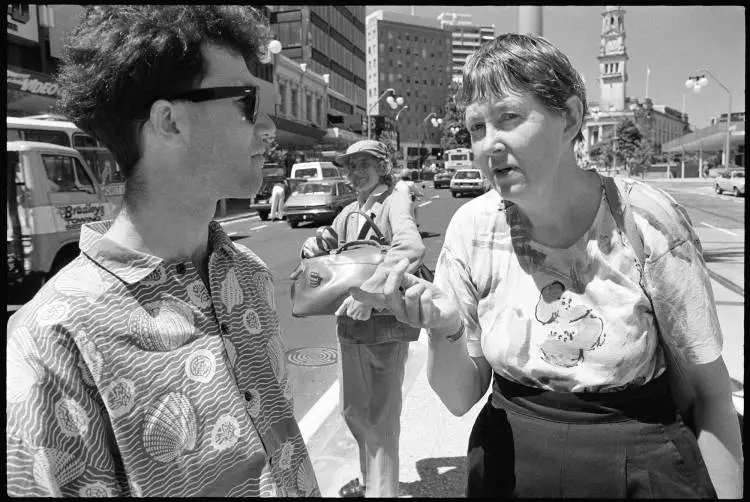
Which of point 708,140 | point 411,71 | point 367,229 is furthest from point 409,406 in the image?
point 411,71

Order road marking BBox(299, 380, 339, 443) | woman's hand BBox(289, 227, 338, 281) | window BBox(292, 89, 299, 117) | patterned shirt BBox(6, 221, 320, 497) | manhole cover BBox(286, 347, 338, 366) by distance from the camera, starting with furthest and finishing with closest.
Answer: window BBox(292, 89, 299, 117) < manhole cover BBox(286, 347, 338, 366) < road marking BBox(299, 380, 339, 443) < woman's hand BBox(289, 227, 338, 281) < patterned shirt BBox(6, 221, 320, 497)

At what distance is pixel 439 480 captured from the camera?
3.37 metres

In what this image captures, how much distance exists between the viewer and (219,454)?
130 cm

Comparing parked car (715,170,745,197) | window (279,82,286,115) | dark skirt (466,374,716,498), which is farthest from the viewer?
window (279,82,286,115)

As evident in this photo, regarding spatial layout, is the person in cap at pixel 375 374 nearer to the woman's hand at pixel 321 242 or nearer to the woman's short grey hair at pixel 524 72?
A: the woman's hand at pixel 321 242

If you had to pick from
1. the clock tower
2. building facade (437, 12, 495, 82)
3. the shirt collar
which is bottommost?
the shirt collar

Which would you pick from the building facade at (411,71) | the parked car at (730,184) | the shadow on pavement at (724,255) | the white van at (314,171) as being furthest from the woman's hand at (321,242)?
the building facade at (411,71)

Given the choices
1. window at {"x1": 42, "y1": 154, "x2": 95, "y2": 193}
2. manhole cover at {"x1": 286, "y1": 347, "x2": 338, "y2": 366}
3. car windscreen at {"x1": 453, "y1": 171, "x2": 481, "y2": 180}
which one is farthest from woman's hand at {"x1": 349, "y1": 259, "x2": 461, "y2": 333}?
car windscreen at {"x1": 453, "y1": 171, "x2": 481, "y2": 180}

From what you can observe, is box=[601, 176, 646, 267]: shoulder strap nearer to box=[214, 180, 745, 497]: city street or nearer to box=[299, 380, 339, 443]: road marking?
box=[214, 180, 745, 497]: city street

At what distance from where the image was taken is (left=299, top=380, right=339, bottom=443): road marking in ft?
13.1

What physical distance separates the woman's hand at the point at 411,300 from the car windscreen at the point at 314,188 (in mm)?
19009

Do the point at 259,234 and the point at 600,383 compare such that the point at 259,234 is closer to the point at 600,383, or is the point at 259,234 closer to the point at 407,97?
the point at 600,383

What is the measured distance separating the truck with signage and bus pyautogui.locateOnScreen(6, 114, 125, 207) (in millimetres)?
761

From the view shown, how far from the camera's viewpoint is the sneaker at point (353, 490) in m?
3.18
